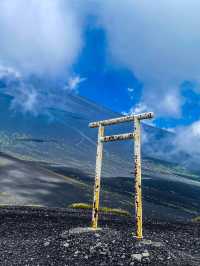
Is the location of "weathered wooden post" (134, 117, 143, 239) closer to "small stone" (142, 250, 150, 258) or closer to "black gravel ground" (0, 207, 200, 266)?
"black gravel ground" (0, 207, 200, 266)

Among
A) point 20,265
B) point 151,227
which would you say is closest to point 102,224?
point 151,227

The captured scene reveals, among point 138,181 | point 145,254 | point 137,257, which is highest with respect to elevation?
point 138,181

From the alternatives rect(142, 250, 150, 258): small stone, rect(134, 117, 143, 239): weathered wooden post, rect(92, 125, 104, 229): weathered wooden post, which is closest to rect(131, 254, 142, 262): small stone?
rect(142, 250, 150, 258): small stone

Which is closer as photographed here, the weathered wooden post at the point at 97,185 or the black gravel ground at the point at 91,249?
the black gravel ground at the point at 91,249

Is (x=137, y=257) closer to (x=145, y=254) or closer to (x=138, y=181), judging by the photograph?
(x=145, y=254)

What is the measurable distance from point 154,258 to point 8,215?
51.2 feet

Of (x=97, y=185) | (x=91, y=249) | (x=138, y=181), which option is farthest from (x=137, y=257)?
(x=97, y=185)

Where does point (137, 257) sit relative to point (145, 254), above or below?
below

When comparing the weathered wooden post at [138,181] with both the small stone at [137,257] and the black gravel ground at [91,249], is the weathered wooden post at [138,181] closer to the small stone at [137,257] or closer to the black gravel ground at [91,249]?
the black gravel ground at [91,249]

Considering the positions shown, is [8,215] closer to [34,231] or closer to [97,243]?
[34,231]

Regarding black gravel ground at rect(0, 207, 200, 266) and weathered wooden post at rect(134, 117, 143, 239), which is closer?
black gravel ground at rect(0, 207, 200, 266)

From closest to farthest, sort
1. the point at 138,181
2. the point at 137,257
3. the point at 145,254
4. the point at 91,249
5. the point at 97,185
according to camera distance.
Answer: the point at 137,257
the point at 145,254
the point at 91,249
the point at 138,181
the point at 97,185

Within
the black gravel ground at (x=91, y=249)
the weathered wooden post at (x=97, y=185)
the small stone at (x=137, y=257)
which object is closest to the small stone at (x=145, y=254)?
the black gravel ground at (x=91, y=249)

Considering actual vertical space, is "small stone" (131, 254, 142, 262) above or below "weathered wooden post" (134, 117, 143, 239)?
below
